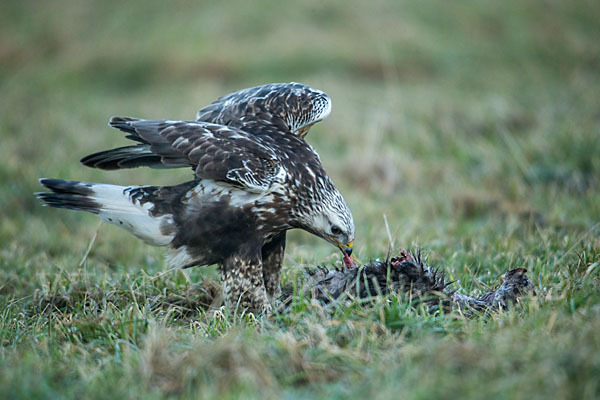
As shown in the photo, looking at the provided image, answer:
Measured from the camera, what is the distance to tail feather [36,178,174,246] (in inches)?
150

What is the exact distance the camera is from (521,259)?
Result: 13.9 feet

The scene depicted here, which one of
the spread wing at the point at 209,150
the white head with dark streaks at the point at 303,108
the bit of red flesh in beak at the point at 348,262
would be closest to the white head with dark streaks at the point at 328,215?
the bit of red flesh in beak at the point at 348,262

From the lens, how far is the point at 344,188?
23.5 feet

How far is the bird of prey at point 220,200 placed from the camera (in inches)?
143

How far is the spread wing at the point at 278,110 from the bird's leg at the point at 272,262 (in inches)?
31.7

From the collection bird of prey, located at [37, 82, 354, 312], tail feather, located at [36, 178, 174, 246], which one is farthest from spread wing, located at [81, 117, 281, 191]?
tail feather, located at [36, 178, 174, 246]

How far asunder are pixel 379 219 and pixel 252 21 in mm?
9361

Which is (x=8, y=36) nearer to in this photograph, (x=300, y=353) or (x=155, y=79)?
(x=155, y=79)

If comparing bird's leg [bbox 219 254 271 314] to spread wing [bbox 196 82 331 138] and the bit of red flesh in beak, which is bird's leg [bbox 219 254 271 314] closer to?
the bit of red flesh in beak

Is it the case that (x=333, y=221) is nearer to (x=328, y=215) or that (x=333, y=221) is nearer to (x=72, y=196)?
(x=328, y=215)

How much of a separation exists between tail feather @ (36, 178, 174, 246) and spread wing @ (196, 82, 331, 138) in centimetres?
90

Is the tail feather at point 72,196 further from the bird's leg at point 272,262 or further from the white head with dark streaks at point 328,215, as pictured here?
the white head with dark streaks at point 328,215

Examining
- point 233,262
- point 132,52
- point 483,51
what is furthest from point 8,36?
point 233,262

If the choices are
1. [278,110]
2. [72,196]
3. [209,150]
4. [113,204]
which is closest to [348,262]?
[209,150]
